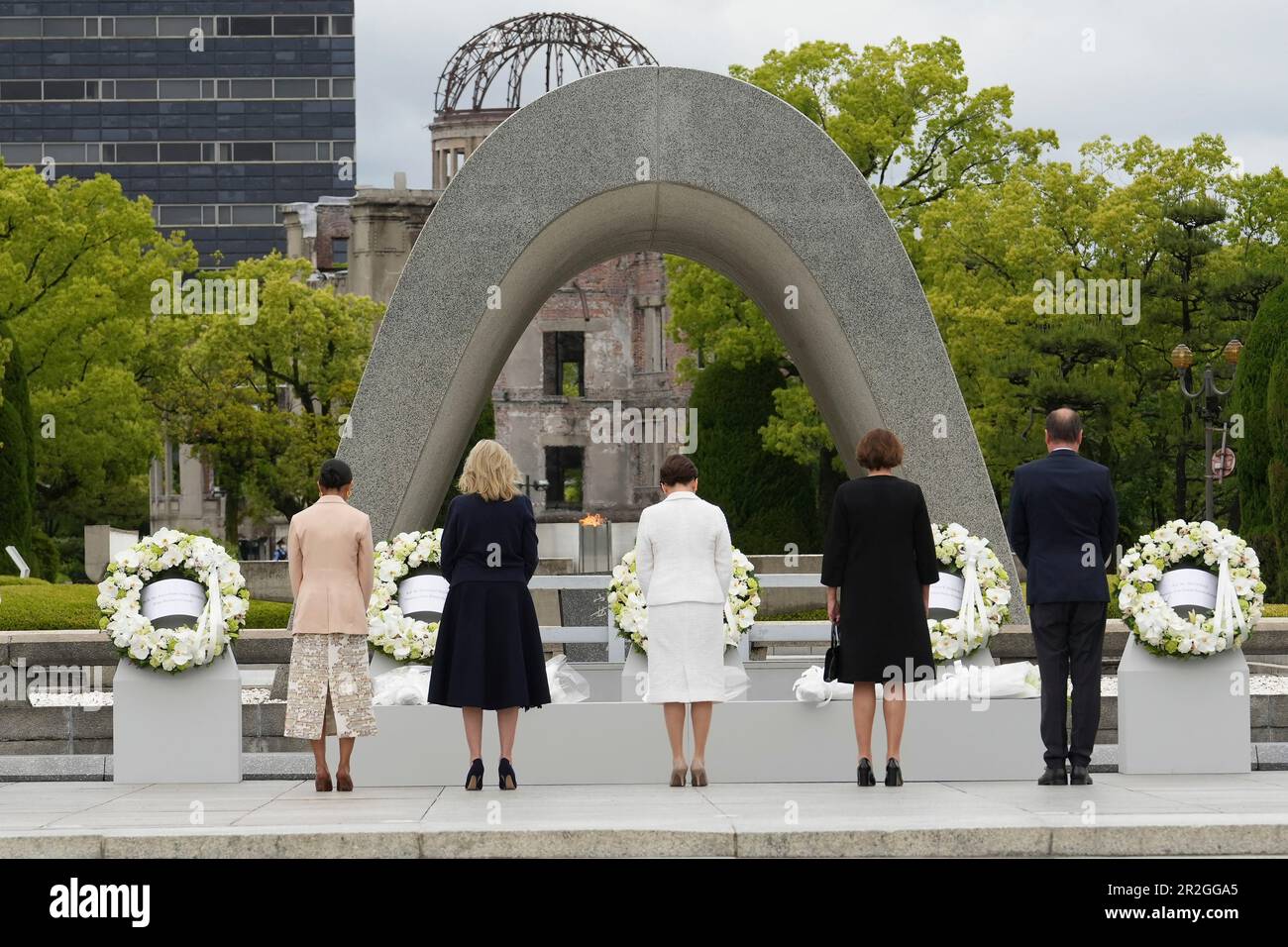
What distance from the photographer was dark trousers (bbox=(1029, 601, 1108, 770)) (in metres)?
8.99

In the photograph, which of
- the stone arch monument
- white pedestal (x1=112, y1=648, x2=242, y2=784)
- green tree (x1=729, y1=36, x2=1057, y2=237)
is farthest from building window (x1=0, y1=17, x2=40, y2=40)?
white pedestal (x1=112, y1=648, x2=242, y2=784)

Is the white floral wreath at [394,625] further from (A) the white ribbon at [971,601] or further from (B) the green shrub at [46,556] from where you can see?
(B) the green shrub at [46,556]

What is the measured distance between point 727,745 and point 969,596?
200 cm

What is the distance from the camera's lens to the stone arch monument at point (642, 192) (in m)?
13.6

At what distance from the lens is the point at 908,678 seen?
9.03 meters

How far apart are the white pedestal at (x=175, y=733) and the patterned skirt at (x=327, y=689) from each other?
1058 mm

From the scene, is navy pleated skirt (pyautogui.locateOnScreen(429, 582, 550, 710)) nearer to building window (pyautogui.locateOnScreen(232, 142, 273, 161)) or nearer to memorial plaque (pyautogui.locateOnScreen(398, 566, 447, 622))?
memorial plaque (pyautogui.locateOnScreen(398, 566, 447, 622))

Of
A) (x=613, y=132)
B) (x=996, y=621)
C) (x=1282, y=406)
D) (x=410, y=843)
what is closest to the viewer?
(x=410, y=843)

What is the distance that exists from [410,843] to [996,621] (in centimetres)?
474

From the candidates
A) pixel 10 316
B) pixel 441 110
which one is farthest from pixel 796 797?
pixel 441 110

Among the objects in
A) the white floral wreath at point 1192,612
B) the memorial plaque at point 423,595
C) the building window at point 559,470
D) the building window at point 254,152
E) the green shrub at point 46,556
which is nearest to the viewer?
the white floral wreath at point 1192,612

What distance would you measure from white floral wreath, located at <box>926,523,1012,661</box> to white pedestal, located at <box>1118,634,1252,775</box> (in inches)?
37.2

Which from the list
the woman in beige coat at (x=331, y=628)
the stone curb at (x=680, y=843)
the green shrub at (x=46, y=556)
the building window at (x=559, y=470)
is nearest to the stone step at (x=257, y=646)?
the woman in beige coat at (x=331, y=628)

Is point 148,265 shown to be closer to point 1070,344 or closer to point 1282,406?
point 1070,344
